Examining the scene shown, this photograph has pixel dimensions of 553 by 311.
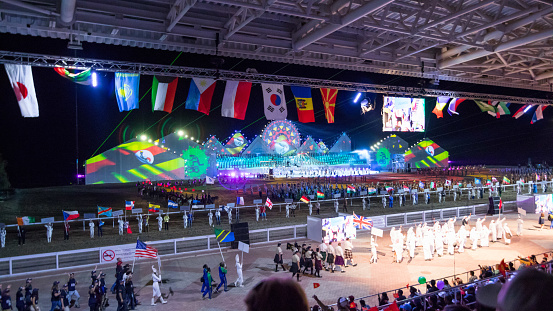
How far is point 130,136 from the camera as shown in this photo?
3291 centimetres

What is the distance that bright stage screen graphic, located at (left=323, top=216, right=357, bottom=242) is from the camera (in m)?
17.6

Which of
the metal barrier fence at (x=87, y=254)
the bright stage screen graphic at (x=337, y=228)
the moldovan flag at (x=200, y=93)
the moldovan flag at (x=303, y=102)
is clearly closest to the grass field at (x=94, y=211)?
the bright stage screen graphic at (x=337, y=228)

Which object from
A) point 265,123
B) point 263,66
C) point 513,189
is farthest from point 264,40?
point 265,123

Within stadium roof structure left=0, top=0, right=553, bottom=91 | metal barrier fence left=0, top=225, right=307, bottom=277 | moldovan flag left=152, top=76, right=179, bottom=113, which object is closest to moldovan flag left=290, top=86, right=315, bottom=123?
stadium roof structure left=0, top=0, right=553, bottom=91

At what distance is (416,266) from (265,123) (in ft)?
120

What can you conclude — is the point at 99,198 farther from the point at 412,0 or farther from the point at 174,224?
the point at 412,0

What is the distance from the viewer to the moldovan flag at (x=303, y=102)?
19.0m

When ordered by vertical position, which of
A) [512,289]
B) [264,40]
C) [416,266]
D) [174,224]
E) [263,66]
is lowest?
[416,266]

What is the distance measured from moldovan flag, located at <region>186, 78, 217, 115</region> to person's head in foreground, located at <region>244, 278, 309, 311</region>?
1581 centimetres

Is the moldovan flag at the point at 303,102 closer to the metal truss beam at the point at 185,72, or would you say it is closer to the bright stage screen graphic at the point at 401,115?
the metal truss beam at the point at 185,72

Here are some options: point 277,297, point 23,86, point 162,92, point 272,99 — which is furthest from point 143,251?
point 277,297

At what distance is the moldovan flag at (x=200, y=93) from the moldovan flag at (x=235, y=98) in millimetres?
770

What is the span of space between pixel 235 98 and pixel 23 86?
8338 mm

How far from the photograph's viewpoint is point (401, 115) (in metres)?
26.7
